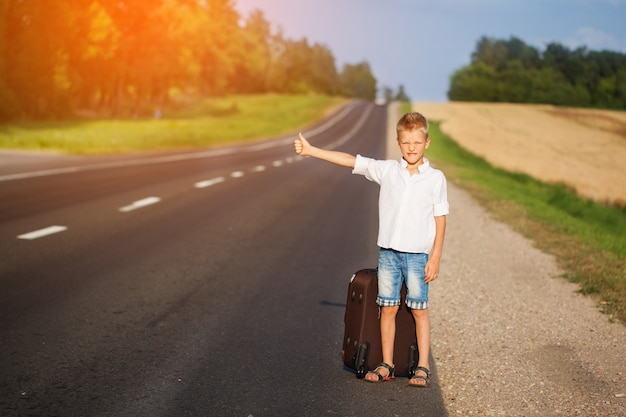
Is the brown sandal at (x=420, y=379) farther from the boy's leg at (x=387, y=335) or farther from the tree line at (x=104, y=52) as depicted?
the tree line at (x=104, y=52)

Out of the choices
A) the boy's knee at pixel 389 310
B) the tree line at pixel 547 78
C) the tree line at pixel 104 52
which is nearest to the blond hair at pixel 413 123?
→ the boy's knee at pixel 389 310

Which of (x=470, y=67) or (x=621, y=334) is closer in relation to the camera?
(x=621, y=334)

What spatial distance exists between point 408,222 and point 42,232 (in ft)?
22.4

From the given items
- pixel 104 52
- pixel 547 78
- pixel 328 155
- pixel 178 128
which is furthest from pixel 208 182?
pixel 547 78

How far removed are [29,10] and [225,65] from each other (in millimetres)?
43041

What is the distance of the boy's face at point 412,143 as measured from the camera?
502 cm

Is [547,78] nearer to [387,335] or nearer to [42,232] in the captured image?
[42,232]

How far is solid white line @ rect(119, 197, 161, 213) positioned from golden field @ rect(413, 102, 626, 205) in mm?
17918

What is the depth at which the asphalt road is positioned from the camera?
4.73 metres

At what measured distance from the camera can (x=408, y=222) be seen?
5.11 meters

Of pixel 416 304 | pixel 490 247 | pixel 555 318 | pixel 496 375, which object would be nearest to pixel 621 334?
pixel 555 318

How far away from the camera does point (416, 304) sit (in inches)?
207

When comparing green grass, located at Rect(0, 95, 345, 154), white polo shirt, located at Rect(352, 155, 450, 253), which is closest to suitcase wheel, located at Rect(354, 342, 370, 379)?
white polo shirt, located at Rect(352, 155, 450, 253)

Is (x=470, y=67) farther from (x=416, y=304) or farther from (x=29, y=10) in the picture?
(x=416, y=304)
